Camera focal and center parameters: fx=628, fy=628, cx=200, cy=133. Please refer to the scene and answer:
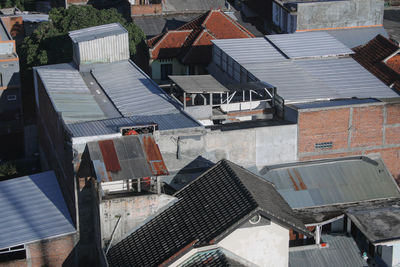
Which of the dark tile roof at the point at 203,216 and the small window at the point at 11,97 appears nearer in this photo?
the dark tile roof at the point at 203,216

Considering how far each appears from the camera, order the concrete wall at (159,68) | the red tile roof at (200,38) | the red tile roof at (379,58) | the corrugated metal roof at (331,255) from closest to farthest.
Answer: the corrugated metal roof at (331,255)
the red tile roof at (379,58)
the red tile roof at (200,38)
the concrete wall at (159,68)

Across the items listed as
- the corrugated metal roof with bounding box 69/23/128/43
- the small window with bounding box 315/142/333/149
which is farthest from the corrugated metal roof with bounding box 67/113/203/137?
the corrugated metal roof with bounding box 69/23/128/43

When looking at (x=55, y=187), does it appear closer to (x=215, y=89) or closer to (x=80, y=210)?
(x=80, y=210)

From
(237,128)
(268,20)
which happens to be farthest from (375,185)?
(268,20)

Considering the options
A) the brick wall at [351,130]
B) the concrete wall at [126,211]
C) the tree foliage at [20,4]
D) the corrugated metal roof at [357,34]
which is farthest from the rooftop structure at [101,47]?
the tree foliage at [20,4]

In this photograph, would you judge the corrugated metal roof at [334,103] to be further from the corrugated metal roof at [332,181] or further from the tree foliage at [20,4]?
the tree foliage at [20,4]

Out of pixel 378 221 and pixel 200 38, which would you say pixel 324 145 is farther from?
pixel 200 38
